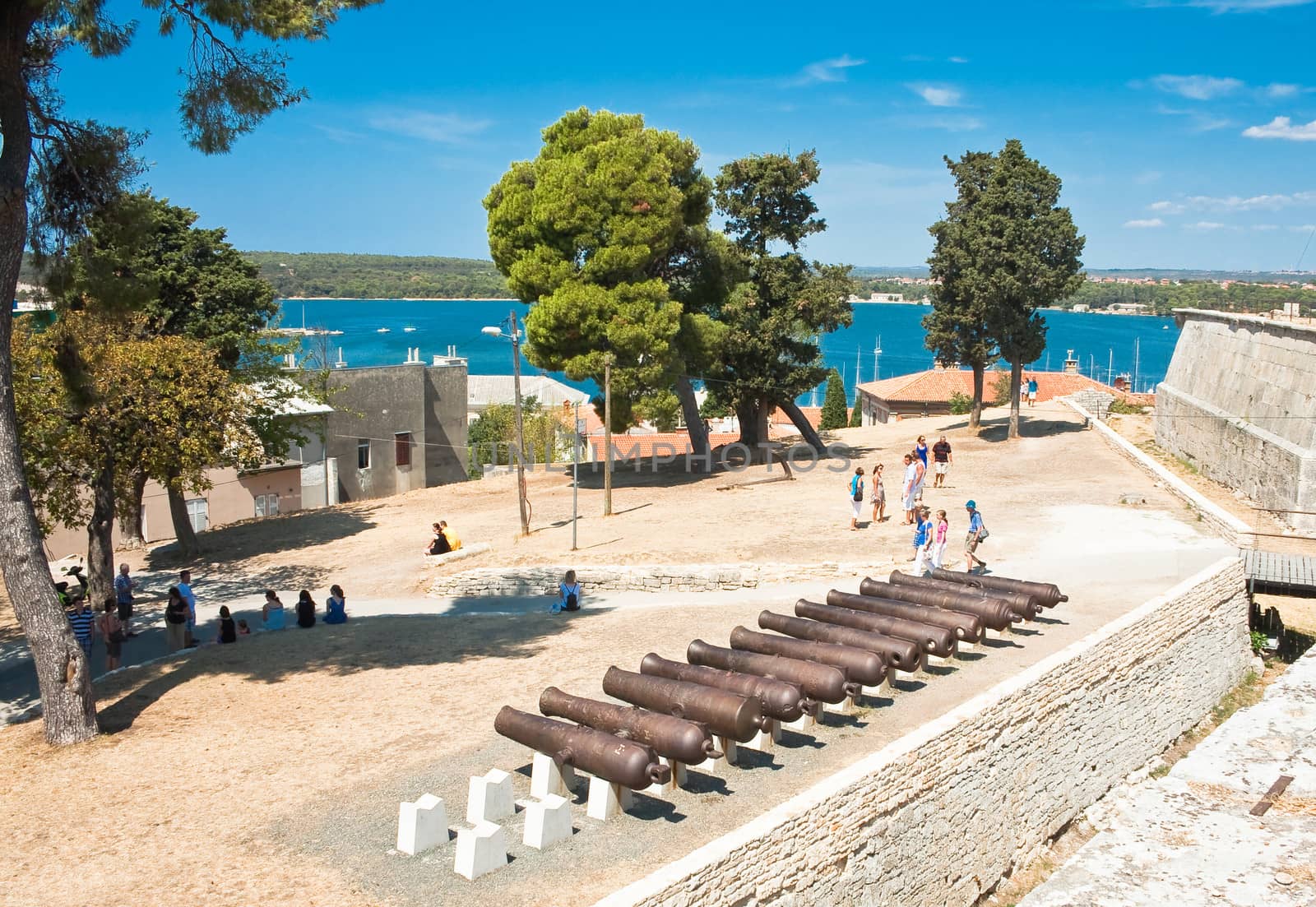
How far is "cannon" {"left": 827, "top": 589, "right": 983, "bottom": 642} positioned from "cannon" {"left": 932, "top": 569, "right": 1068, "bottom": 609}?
1263mm

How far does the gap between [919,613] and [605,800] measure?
6.08 meters

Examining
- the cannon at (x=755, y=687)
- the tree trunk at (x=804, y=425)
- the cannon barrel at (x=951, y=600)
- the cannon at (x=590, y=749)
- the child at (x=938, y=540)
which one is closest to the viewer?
the cannon at (x=590, y=749)

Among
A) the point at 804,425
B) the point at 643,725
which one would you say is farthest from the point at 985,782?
the point at 804,425

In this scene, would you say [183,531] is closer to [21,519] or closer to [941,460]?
[21,519]

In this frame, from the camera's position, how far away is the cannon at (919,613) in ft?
44.9

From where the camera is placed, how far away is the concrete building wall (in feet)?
73.7

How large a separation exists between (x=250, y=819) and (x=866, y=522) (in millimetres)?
15183

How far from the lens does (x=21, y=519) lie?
11.4 m

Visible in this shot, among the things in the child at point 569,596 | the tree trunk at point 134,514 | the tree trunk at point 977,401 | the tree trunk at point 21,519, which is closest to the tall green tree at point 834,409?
the tree trunk at point 977,401

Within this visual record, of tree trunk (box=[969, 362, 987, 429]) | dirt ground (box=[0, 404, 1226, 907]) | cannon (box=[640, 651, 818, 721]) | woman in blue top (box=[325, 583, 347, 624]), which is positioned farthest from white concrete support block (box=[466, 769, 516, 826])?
tree trunk (box=[969, 362, 987, 429])

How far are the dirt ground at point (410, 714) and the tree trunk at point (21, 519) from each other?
0.50m

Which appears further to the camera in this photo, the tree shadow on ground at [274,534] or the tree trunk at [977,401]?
the tree trunk at [977,401]

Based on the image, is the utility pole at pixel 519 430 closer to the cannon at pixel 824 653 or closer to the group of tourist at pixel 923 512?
the group of tourist at pixel 923 512

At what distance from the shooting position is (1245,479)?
2486 centimetres
